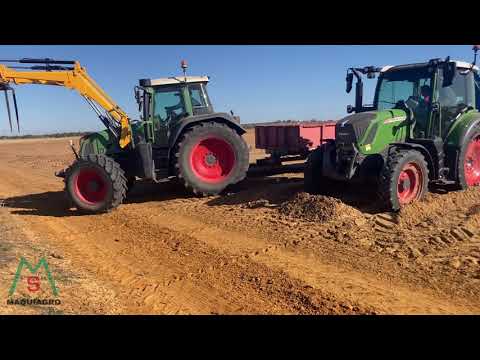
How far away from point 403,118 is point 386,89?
94 centimetres

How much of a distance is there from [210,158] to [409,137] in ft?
12.3

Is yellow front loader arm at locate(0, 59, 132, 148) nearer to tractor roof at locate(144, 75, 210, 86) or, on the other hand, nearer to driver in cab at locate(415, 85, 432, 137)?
tractor roof at locate(144, 75, 210, 86)

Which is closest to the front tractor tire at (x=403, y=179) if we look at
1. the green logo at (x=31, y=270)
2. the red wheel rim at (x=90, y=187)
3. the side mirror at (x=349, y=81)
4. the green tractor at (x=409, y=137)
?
the green tractor at (x=409, y=137)

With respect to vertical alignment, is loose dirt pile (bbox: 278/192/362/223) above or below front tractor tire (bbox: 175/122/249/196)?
below

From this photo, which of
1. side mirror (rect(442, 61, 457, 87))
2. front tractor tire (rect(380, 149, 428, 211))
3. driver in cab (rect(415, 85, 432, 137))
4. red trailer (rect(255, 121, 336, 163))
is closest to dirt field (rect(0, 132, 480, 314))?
front tractor tire (rect(380, 149, 428, 211))

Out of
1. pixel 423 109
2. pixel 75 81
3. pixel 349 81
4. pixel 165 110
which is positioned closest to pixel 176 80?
pixel 165 110

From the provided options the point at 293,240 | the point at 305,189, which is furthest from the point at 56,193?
the point at 293,240

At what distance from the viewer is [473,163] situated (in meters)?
7.93

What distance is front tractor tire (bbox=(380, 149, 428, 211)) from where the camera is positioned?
6.24 meters

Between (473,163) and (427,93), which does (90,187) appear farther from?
(473,163)

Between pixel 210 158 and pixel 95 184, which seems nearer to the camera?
pixel 95 184

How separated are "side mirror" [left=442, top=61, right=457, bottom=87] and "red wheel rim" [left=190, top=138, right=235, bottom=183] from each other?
4014mm

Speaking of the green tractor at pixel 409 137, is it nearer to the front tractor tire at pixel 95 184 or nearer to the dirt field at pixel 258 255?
the dirt field at pixel 258 255
